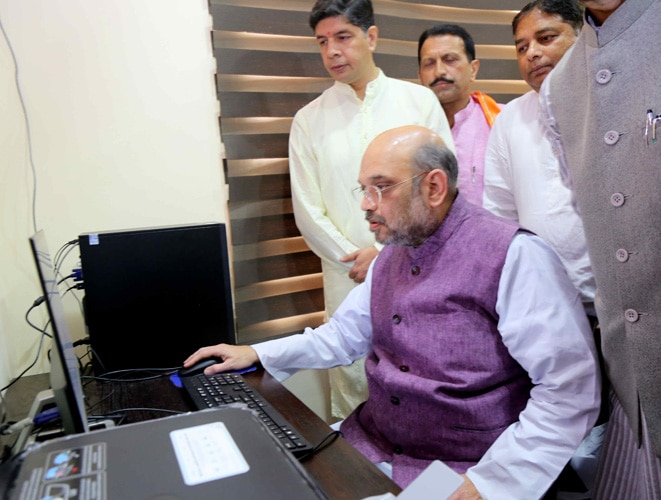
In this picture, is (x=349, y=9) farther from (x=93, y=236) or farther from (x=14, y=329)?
(x=14, y=329)

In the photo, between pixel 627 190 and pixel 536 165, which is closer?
pixel 627 190

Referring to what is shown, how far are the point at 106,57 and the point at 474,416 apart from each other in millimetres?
1737

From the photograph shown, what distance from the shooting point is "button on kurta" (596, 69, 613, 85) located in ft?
3.51

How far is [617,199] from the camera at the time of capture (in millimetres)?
1063

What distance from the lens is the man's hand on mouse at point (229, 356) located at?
1.47 metres

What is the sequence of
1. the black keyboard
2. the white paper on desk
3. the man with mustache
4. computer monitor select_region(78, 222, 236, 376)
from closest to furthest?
the white paper on desk < the black keyboard < computer monitor select_region(78, 222, 236, 376) < the man with mustache

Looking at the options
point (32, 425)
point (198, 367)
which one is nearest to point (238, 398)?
point (198, 367)

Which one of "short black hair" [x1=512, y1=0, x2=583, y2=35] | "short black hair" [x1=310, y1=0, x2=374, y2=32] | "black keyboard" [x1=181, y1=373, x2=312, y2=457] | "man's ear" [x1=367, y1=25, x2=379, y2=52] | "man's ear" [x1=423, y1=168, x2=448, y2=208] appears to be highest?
"short black hair" [x1=310, y1=0, x2=374, y2=32]

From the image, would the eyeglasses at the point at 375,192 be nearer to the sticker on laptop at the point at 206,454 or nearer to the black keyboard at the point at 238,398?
the black keyboard at the point at 238,398

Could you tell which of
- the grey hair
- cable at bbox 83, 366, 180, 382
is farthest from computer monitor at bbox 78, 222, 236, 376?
the grey hair

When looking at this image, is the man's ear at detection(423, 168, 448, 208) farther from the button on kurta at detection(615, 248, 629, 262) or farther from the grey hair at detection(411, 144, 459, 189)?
the button on kurta at detection(615, 248, 629, 262)

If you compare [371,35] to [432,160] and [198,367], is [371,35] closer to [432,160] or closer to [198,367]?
[432,160]

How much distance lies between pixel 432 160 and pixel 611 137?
16.8 inches

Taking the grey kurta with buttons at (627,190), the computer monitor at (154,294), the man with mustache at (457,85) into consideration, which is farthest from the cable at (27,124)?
the grey kurta with buttons at (627,190)
